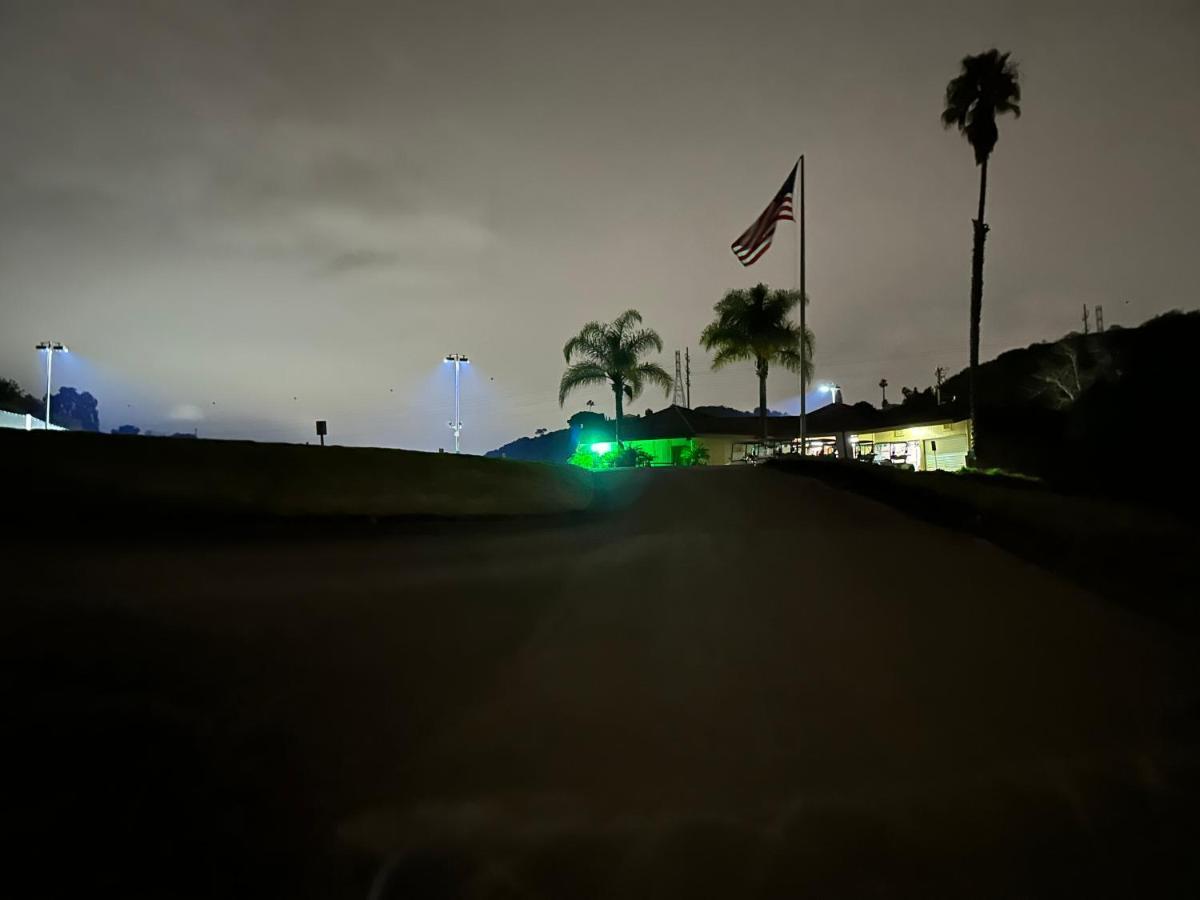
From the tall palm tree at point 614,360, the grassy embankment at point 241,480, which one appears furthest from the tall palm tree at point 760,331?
the grassy embankment at point 241,480

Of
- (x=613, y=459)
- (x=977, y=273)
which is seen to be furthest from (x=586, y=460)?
(x=977, y=273)

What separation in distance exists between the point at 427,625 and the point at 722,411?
70.6m

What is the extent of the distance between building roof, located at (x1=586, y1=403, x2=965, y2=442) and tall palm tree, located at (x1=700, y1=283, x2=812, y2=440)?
8.62 m

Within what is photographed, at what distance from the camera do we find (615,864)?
147 inches

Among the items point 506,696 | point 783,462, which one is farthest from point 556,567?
point 783,462

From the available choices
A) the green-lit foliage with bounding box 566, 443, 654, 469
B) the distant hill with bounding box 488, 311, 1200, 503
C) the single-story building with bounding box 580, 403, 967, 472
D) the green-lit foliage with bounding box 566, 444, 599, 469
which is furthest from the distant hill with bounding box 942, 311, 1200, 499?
the green-lit foliage with bounding box 566, 444, 599, 469

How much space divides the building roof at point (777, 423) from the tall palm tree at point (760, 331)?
8.62 meters

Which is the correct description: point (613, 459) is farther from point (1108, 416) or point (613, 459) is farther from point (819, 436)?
point (1108, 416)

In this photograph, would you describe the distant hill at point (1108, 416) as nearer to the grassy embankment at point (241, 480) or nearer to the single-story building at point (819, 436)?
the single-story building at point (819, 436)

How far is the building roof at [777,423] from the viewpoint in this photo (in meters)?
42.2

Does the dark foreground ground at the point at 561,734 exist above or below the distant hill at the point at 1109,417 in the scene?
below

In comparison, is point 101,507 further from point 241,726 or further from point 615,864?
point 615,864

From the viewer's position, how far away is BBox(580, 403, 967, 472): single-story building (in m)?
33.4

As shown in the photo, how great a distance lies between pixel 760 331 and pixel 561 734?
30.3m
